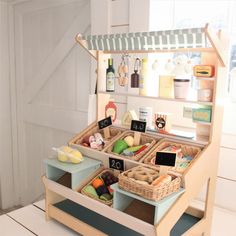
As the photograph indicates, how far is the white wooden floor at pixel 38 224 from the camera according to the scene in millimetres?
1439

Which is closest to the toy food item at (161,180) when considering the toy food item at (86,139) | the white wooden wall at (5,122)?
the toy food item at (86,139)

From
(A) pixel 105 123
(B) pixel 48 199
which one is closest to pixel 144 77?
(A) pixel 105 123

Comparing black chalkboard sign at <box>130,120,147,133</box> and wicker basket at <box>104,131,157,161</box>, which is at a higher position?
black chalkboard sign at <box>130,120,147,133</box>

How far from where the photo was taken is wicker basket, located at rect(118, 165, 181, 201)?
1102 millimetres

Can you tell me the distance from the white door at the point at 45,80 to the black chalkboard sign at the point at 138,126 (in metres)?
1.15

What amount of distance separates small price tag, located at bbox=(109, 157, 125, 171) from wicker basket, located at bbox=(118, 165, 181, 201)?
0.16 metres

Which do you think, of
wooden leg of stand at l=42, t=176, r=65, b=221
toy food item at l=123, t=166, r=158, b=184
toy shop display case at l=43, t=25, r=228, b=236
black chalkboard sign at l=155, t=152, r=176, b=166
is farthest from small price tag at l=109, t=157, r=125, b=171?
wooden leg of stand at l=42, t=176, r=65, b=221

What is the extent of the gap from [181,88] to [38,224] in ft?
3.27

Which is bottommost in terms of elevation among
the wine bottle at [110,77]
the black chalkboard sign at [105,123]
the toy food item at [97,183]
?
the toy food item at [97,183]

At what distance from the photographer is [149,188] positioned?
110 centimetres

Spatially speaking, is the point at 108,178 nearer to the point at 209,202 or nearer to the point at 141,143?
the point at 141,143

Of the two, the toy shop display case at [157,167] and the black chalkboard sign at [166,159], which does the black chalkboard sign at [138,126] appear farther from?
the black chalkboard sign at [166,159]

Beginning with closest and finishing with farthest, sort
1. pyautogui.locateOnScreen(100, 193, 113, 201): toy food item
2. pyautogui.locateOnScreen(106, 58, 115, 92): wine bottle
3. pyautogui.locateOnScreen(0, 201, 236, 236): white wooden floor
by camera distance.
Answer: pyautogui.locateOnScreen(100, 193, 113, 201): toy food item
pyautogui.locateOnScreen(0, 201, 236, 236): white wooden floor
pyautogui.locateOnScreen(106, 58, 115, 92): wine bottle

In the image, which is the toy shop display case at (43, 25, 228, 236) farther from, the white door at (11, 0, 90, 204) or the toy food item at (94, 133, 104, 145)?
the white door at (11, 0, 90, 204)
